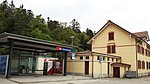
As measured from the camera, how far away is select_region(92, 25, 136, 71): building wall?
32.4 meters

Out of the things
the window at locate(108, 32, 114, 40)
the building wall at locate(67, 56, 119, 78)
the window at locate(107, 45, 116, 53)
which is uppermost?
the window at locate(108, 32, 114, 40)

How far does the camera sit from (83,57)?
2738cm

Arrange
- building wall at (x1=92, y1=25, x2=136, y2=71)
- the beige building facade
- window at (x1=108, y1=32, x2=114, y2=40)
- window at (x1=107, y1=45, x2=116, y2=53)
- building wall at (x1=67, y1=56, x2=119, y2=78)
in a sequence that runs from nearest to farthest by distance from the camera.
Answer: building wall at (x1=67, y1=56, x2=119, y2=78) → the beige building facade → building wall at (x1=92, y1=25, x2=136, y2=71) → window at (x1=107, y1=45, x2=116, y2=53) → window at (x1=108, y1=32, x2=114, y2=40)

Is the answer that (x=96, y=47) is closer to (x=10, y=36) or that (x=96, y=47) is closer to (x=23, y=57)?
(x=23, y=57)

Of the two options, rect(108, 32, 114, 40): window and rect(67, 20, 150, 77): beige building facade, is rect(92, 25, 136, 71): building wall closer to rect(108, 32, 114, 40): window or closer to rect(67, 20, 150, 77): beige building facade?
rect(67, 20, 150, 77): beige building facade

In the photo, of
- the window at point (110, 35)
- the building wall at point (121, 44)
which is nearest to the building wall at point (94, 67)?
the building wall at point (121, 44)

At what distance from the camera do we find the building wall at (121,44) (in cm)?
3244

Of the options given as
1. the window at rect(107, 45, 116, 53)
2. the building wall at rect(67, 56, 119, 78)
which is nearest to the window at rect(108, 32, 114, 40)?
the window at rect(107, 45, 116, 53)

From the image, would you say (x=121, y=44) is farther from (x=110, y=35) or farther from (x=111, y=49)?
(x=110, y=35)

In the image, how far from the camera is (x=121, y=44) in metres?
33.8

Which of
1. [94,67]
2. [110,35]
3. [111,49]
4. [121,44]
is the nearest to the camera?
[94,67]

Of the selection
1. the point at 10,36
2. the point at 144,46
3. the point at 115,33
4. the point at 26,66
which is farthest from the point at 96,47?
the point at 10,36

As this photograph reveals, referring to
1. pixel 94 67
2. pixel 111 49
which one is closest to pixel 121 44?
pixel 111 49

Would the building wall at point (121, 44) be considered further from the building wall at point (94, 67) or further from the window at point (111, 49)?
the building wall at point (94, 67)
